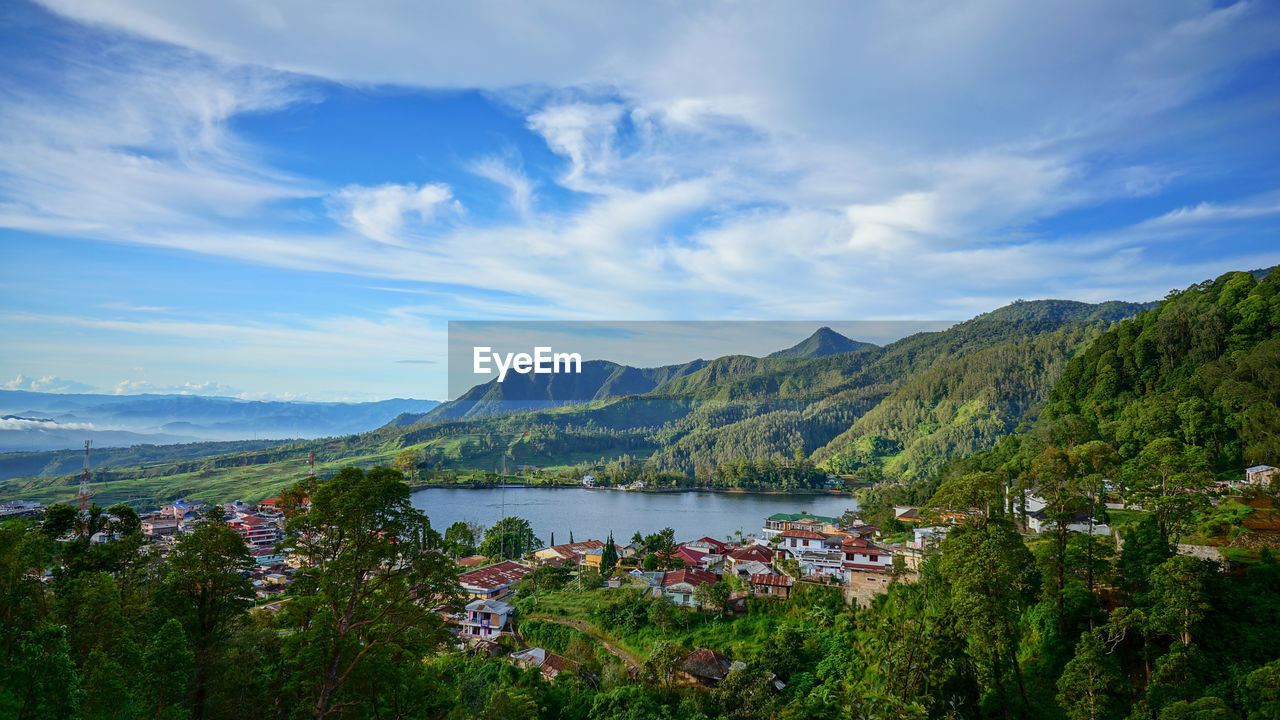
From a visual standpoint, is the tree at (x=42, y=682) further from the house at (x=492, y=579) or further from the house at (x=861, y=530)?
the house at (x=861, y=530)

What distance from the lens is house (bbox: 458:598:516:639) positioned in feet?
74.2

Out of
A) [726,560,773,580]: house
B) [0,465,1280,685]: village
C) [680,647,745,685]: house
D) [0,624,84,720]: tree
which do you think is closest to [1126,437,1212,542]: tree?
[0,465,1280,685]: village

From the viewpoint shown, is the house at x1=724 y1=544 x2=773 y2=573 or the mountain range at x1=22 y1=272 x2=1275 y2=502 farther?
the mountain range at x1=22 y1=272 x2=1275 y2=502

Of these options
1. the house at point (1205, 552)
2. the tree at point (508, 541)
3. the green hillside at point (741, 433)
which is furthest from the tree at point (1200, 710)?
the green hillside at point (741, 433)

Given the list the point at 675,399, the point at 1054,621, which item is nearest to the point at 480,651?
the point at 1054,621

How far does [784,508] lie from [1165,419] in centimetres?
4055

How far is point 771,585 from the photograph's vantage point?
21438 mm

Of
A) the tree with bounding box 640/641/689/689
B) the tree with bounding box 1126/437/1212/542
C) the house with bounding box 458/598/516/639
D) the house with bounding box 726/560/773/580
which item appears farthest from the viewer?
the house with bounding box 726/560/773/580

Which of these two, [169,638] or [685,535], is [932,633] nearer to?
[169,638]

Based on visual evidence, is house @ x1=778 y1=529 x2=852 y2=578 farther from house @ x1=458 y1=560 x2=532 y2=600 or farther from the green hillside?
the green hillside

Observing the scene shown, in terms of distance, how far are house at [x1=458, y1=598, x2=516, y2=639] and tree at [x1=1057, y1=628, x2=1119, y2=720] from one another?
17383 mm

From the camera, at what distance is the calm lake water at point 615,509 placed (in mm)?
49375

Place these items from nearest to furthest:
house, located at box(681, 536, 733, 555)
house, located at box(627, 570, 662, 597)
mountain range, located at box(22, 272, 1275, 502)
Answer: house, located at box(627, 570, 662, 597), house, located at box(681, 536, 733, 555), mountain range, located at box(22, 272, 1275, 502)

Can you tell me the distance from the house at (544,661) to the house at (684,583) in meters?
Answer: 4.37
